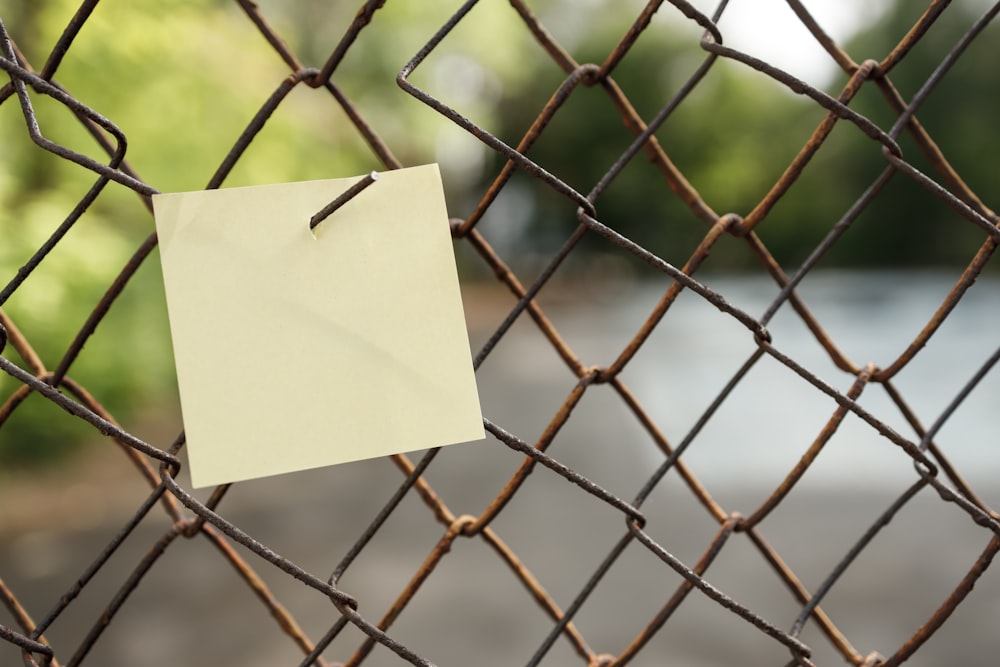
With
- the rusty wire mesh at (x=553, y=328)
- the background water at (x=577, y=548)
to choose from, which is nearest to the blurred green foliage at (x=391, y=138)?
the background water at (x=577, y=548)

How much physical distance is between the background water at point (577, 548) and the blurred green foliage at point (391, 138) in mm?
1206

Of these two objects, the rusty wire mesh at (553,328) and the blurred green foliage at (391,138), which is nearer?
the rusty wire mesh at (553,328)

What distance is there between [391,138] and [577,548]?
7614mm

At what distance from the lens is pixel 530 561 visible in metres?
3.64

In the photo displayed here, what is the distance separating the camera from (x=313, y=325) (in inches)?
25.5

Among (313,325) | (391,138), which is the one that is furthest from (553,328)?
(391,138)

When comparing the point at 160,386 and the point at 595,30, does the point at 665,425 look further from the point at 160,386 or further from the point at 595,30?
the point at 595,30

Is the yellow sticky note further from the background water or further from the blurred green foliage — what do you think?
the blurred green foliage

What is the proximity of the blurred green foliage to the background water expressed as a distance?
1.21 m

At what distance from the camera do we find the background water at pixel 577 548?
117 inches

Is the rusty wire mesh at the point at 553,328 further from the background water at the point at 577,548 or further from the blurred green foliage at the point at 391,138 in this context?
the blurred green foliage at the point at 391,138

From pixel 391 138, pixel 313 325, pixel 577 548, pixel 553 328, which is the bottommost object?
pixel 313 325

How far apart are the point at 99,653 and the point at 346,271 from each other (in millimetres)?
2920

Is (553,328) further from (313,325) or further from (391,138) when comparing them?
(391,138)
